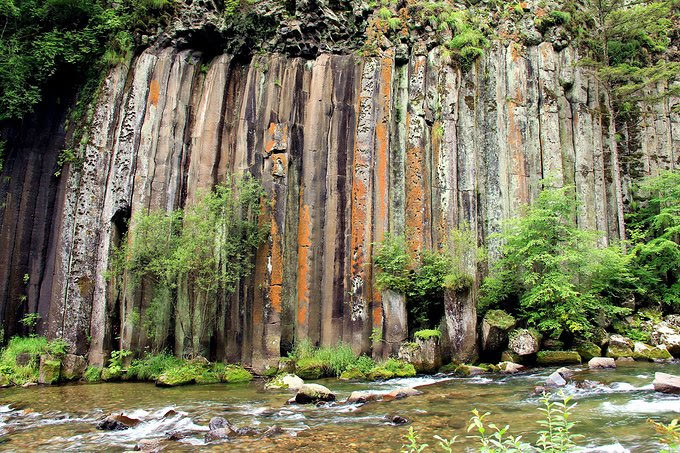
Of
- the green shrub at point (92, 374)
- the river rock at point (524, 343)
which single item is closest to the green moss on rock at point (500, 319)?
the river rock at point (524, 343)

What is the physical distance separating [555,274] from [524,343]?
2972mm

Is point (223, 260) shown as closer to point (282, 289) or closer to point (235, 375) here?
point (282, 289)

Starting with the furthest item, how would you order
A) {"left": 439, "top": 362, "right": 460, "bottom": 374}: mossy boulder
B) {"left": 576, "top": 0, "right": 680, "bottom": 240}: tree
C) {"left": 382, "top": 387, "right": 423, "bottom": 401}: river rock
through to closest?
{"left": 576, "top": 0, "right": 680, "bottom": 240}: tree → {"left": 439, "top": 362, "right": 460, "bottom": 374}: mossy boulder → {"left": 382, "top": 387, "right": 423, "bottom": 401}: river rock

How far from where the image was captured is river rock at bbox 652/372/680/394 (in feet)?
36.2

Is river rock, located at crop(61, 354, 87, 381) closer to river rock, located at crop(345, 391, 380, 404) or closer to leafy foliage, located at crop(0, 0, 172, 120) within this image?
leafy foliage, located at crop(0, 0, 172, 120)

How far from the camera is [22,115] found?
73.0ft

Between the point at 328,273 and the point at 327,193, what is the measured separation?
131 inches

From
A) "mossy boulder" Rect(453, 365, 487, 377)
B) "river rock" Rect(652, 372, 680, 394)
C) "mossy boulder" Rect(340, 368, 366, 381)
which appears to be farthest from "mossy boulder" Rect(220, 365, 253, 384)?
"river rock" Rect(652, 372, 680, 394)

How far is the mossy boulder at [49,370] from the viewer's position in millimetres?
17281

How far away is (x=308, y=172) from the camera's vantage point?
2144 centimetres

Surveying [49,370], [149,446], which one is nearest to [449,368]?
[149,446]

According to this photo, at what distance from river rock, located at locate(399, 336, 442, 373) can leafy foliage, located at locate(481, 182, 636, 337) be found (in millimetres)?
3768

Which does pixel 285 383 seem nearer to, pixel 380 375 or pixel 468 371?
pixel 380 375

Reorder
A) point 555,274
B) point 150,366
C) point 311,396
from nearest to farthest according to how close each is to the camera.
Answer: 1. point 311,396
2. point 150,366
3. point 555,274
